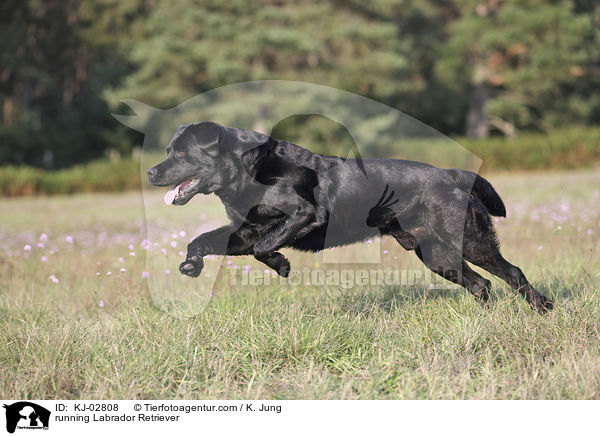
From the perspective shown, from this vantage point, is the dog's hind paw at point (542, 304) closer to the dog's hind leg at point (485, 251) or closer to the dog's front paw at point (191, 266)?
the dog's hind leg at point (485, 251)

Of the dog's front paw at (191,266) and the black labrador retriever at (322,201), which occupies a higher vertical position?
the black labrador retriever at (322,201)

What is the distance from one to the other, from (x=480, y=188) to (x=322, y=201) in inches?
51.8

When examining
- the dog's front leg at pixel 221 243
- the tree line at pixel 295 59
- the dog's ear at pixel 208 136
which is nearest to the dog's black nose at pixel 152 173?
the dog's ear at pixel 208 136

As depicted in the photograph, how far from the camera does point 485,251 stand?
151 inches

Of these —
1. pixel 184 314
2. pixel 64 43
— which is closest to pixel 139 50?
pixel 64 43

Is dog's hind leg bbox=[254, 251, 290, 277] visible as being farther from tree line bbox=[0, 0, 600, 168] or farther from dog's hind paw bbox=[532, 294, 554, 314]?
tree line bbox=[0, 0, 600, 168]

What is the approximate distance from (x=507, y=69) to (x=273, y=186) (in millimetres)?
26181

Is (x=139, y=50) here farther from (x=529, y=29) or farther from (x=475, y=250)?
(x=475, y=250)
